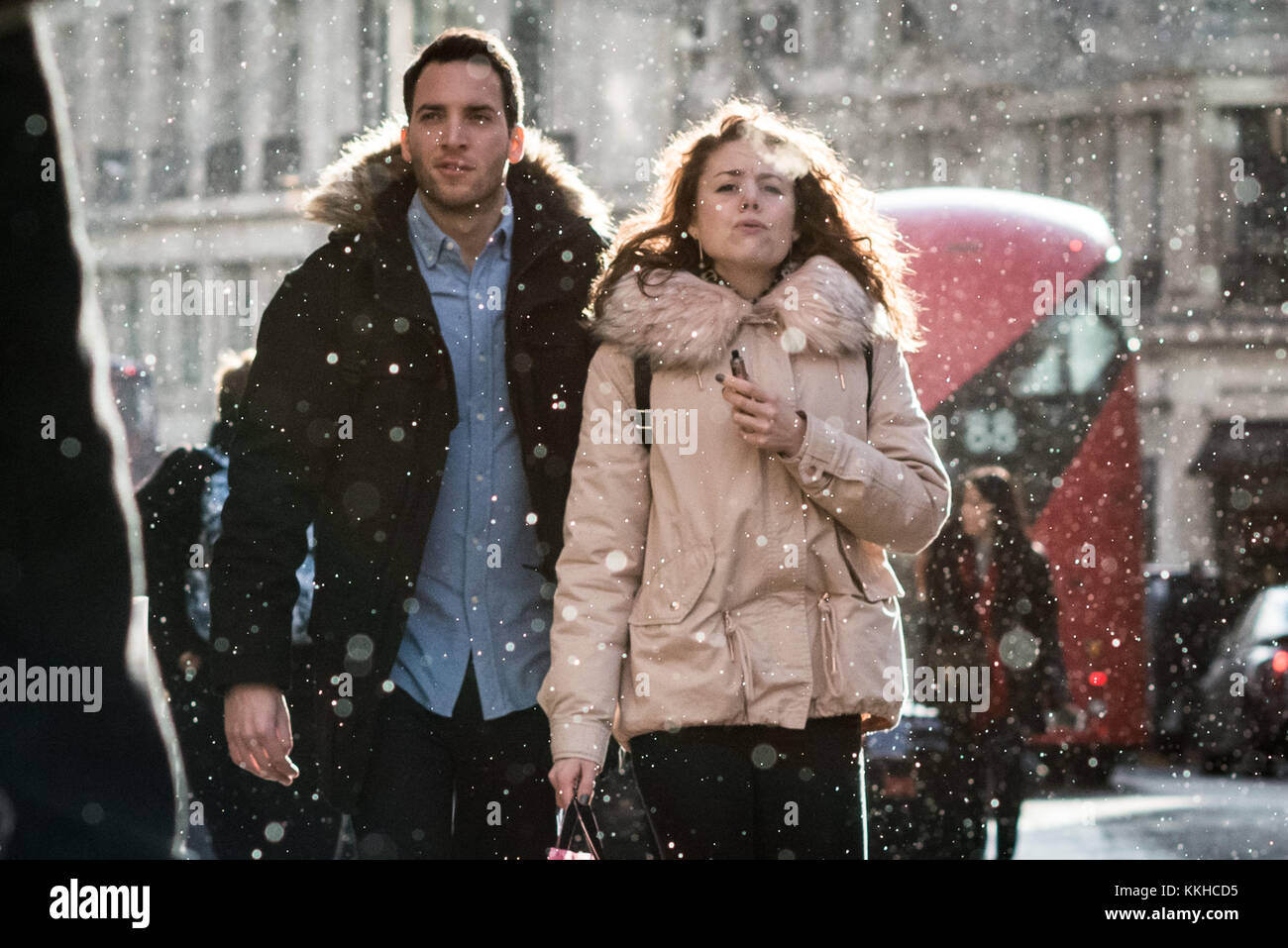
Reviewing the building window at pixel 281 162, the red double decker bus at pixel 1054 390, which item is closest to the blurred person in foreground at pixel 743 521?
the red double decker bus at pixel 1054 390

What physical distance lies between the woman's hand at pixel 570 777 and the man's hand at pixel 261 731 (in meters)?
0.56

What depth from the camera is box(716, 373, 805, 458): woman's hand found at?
2.82 m

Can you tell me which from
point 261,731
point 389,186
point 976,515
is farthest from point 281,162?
point 261,731

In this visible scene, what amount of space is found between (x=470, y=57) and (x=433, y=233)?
0.38 meters

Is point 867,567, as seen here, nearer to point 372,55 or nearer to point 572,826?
point 572,826

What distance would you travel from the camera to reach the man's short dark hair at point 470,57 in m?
3.44

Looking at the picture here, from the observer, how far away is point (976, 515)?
6477mm

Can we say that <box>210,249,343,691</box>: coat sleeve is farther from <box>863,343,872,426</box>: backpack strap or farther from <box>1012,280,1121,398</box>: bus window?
<box>1012,280,1121,398</box>: bus window

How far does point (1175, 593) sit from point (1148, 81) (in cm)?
1091

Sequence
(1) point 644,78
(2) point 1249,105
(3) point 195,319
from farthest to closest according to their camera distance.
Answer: (3) point 195,319 < (2) point 1249,105 < (1) point 644,78

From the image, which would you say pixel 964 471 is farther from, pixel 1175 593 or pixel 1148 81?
pixel 1148 81

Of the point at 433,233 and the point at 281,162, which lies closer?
the point at 433,233

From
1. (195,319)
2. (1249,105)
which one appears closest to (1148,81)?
(1249,105)
